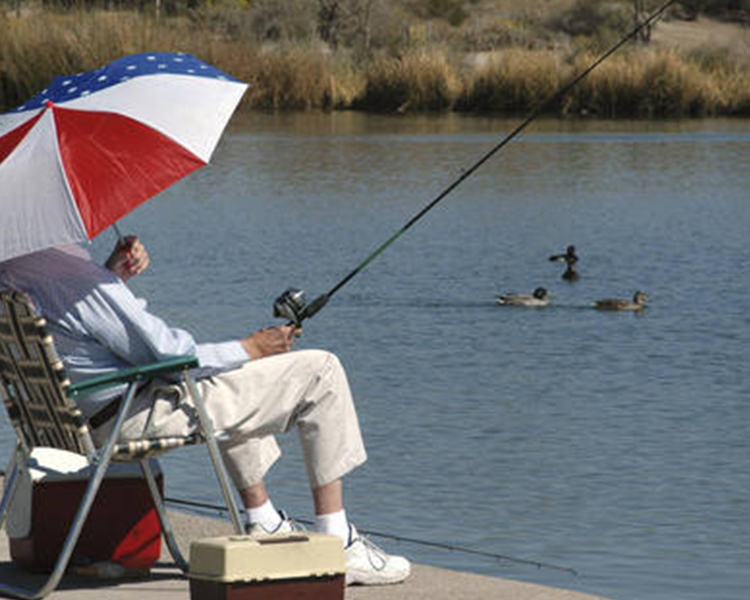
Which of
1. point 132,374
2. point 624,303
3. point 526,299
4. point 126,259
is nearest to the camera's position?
point 132,374

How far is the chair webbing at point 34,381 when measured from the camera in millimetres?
5105

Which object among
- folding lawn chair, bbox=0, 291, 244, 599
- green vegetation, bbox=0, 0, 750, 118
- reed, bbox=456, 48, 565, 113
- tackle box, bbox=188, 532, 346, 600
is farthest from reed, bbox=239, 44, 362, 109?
tackle box, bbox=188, 532, 346, 600

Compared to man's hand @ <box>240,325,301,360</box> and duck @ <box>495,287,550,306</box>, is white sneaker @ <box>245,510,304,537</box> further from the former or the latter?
duck @ <box>495,287,550,306</box>

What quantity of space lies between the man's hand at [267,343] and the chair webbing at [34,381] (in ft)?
1.56

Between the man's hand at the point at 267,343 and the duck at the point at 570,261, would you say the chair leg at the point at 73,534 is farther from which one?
the duck at the point at 570,261

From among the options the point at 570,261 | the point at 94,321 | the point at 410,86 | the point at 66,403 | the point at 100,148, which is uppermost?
the point at 100,148

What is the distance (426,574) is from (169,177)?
1.31 metres

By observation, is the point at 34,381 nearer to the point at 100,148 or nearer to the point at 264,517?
the point at 100,148

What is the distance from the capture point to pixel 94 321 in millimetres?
5207

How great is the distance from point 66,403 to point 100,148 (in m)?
0.66

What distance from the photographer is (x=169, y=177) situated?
17.4ft

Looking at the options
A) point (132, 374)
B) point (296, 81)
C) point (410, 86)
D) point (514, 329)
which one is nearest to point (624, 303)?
point (514, 329)

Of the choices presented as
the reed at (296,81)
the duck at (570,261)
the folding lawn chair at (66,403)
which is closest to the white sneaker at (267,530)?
the folding lawn chair at (66,403)

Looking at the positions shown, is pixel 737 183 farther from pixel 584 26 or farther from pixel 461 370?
pixel 584 26
